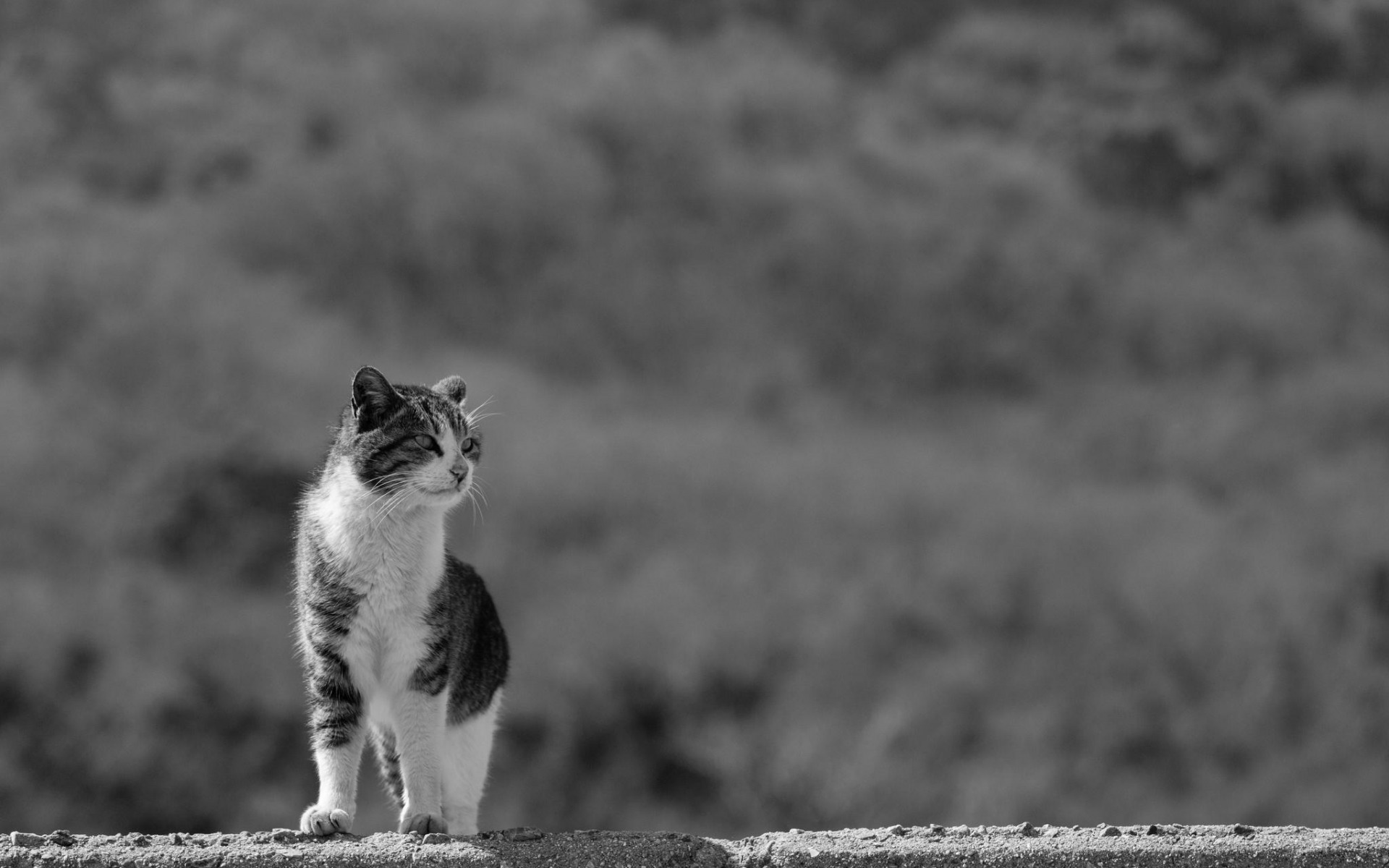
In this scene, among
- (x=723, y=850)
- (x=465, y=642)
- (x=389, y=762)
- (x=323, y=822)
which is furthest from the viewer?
(x=389, y=762)

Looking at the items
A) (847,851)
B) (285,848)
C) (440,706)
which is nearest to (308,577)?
(440,706)

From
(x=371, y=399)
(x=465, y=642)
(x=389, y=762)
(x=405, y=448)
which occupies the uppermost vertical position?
(x=371, y=399)

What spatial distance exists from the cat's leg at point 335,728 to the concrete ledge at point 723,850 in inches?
11.5

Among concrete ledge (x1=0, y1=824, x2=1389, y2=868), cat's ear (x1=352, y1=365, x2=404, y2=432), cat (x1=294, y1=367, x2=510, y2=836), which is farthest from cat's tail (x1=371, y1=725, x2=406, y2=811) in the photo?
cat's ear (x1=352, y1=365, x2=404, y2=432)

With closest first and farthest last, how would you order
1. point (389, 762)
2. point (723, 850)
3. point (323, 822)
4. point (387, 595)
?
point (723, 850), point (323, 822), point (387, 595), point (389, 762)

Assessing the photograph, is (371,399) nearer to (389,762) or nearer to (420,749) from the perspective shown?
(420,749)

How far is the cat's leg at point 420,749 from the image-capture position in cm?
397

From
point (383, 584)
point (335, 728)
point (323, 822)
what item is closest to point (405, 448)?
point (383, 584)

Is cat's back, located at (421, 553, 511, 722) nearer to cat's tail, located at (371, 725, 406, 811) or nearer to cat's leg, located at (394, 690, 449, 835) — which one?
cat's leg, located at (394, 690, 449, 835)

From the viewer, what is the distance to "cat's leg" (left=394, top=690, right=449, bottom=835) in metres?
3.97

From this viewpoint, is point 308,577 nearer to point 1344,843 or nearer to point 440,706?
point 440,706

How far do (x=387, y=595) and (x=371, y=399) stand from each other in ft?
1.66

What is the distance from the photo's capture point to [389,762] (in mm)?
4422

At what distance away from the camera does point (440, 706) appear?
4.01 metres
